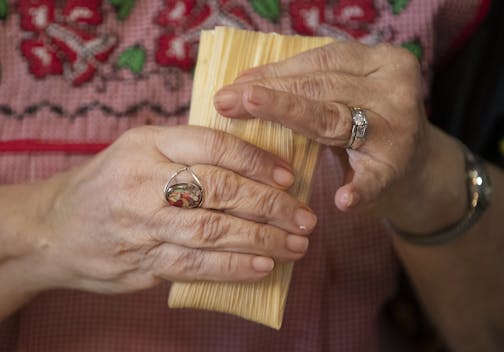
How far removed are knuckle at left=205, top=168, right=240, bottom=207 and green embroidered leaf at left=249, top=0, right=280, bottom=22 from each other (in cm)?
38

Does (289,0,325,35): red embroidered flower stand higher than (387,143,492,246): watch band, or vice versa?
(289,0,325,35): red embroidered flower

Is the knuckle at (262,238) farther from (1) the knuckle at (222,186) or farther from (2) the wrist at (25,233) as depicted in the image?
(2) the wrist at (25,233)

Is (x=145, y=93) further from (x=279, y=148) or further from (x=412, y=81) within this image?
(x=412, y=81)

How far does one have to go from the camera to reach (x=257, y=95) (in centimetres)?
59

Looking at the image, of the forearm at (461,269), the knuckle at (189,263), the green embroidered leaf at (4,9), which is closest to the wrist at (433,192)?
the forearm at (461,269)

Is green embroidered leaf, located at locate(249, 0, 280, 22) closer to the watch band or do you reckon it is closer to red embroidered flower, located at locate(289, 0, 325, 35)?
red embroidered flower, located at locate(289, 0, 325, 35)

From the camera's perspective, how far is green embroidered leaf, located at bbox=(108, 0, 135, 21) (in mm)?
868

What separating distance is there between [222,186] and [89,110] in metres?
0.35

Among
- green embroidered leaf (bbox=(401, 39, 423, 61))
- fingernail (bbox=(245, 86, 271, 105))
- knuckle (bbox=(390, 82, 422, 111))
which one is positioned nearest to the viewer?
fingernail (bbox=(245, 86, 271, 105))

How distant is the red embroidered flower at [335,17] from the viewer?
2.97ft

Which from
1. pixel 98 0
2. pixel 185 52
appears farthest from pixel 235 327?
pixel 98 0

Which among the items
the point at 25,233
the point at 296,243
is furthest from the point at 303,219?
the point at 25,233

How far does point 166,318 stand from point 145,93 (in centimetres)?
36

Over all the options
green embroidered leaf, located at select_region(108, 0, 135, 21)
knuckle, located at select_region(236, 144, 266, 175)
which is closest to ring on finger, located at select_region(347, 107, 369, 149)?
knuckle, located at select_region(236, 144, 266, 175)
